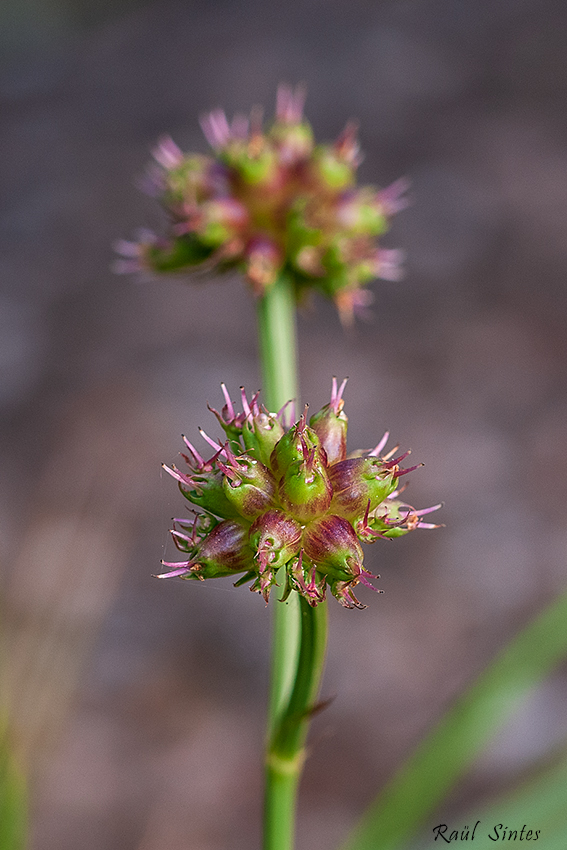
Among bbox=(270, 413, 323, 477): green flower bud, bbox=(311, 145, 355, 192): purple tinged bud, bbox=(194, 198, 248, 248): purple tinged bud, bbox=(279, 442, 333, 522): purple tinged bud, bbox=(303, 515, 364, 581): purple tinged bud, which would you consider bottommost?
bbox=(303, 515, 364, 581): purple tinged bud

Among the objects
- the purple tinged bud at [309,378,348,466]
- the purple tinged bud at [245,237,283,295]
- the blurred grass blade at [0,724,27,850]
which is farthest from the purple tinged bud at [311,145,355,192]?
the blurred grass blade at [0,724,27,850]

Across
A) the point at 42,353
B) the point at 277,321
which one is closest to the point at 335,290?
the point at 277,321

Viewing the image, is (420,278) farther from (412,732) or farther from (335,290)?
(335,290)

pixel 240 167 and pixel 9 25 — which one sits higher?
pixel 9 25

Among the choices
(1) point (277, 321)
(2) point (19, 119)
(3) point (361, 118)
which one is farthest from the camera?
(2) point (19, 119)

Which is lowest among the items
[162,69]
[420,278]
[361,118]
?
[420,278]

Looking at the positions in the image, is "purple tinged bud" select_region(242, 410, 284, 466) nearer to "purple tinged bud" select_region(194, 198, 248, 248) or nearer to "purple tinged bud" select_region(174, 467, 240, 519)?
"purple tinged bud" select_region(174, 467, 240, 519)

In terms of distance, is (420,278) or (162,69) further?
(162,69)

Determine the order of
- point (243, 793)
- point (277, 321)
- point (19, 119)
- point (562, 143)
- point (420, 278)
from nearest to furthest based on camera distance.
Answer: point (277, 321)
point (243, 793)
point (420, 278)
point (562, 143)
point (19, 119)
